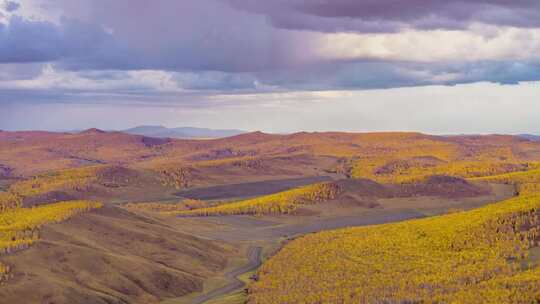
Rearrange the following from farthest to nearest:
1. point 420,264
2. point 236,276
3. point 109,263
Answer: point 236,276 → point 109,263 → point 420,264

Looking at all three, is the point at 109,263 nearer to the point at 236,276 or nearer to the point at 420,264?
the point at 236,276

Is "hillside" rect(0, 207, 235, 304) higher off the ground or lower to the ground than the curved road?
higher

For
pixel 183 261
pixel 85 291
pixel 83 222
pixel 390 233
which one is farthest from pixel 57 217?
pixel 390 233

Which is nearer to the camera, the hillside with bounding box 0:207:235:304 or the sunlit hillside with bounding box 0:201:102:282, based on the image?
the hillside with bounding box 0:207:235:304

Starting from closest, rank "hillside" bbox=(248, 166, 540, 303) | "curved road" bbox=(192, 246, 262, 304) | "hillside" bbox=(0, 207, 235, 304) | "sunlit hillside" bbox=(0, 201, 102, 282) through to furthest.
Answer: "hillside" bbox=(248, 166, 540, 303)
"hillside" bbox=(0, 207, 235, 304)
"curved road" bbox=(192, 246, 262, 304)
"sunlit hillside" bbox=(0, 201, 102, 282)

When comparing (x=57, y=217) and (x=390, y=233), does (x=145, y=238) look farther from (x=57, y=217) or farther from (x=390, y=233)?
(x=390, y=233)

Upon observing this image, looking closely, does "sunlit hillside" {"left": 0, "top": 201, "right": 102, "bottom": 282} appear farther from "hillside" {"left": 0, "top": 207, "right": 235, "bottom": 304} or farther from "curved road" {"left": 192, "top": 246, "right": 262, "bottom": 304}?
"curved road" {"left": 192, "top": 246, "right": 262, "bottom": 304}

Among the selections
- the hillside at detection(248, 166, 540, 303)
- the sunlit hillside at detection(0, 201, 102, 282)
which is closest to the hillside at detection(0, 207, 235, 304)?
the sunlit hillside at detection(0, 201, 102, 282)

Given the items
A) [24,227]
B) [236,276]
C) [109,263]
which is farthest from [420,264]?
[24,227]

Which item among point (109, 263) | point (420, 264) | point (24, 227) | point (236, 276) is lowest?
point (236, 276)
